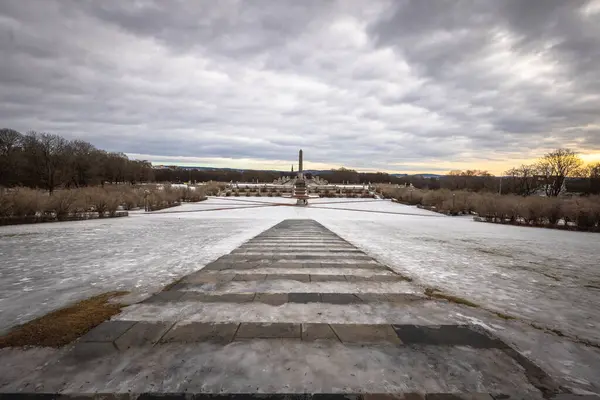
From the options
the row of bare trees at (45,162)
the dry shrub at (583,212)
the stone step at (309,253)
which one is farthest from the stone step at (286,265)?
the row of bare trees at (45,162)

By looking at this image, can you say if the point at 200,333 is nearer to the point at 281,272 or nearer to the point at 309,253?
→ the point at 281,272

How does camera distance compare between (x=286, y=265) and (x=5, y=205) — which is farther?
(x=5, y=205)

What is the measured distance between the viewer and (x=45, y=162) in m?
47.9

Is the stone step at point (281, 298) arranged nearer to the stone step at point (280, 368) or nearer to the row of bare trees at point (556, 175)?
the stone step at point (280, 368)

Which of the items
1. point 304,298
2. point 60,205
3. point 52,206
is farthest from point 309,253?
point 52,206

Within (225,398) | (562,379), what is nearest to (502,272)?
(562,379)

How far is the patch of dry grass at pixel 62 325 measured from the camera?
11.1ft

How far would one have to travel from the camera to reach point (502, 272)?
723 centimetres

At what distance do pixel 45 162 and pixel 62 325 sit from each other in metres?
59.4

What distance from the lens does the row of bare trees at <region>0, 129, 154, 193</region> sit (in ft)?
152

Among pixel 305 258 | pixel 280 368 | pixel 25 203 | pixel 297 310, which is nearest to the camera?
pixel 280 368

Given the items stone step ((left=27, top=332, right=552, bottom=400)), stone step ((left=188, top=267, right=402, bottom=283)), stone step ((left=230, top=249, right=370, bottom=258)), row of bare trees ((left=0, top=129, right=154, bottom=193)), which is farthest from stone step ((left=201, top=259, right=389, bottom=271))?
row of bare trees ((left=0, top=129, right=154, bottom=193))

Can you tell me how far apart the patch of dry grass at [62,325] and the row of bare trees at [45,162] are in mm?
48231

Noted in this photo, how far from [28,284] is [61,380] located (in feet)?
13.8
